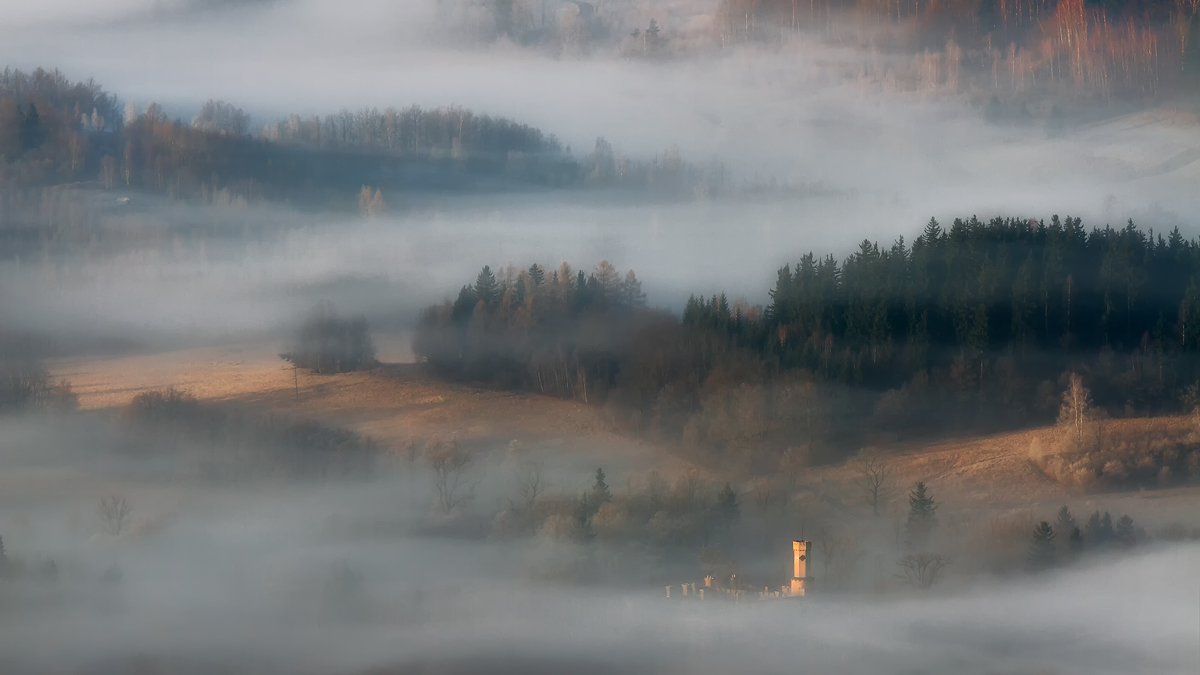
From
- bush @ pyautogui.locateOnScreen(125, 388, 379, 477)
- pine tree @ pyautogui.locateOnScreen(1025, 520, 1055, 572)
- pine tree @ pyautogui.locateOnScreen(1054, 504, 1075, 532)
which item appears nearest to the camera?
pine tree @ pyautogui.locateOnScreen(1025, 520, 1055, 572)

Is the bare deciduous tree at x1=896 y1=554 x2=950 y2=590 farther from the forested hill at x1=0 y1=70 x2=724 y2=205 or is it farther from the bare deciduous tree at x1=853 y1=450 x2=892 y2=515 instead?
the forested hill at x1=0 y1=70 x2=724 y2=205

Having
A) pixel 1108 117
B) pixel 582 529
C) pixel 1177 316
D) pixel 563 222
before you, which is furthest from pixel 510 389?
pixel 1108 117

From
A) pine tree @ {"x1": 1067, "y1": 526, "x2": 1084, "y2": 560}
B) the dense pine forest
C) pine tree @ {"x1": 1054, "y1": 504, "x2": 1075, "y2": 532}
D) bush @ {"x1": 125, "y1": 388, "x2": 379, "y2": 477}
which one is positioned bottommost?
pine tree @ {"x1": 1067, "y1": 526, "x2": 1084, "y2": 560}

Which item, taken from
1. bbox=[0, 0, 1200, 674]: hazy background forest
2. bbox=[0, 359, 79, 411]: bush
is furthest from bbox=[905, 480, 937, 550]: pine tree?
bbox=[0, 359, 79, 411]: bush

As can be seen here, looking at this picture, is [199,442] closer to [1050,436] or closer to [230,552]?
[230,552]

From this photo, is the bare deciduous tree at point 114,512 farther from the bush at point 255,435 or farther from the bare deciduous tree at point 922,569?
the bare deciduous tree at point 922,569

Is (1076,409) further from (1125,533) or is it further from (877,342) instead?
(877,342)

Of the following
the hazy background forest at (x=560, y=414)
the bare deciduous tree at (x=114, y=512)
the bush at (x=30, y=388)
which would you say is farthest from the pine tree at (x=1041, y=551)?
the bush at (x=30, y=388)
